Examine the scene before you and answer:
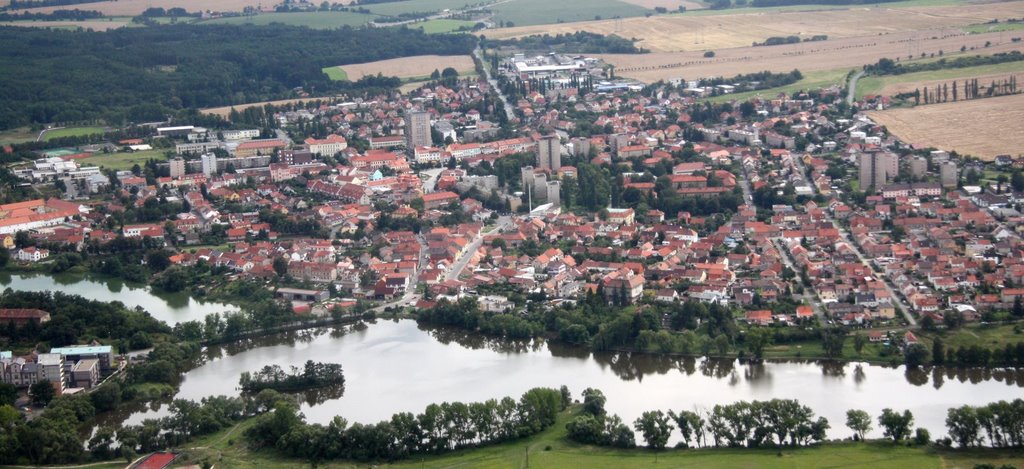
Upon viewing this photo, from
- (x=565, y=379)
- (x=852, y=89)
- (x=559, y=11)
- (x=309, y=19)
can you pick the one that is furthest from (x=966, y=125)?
(x=309, y=19)

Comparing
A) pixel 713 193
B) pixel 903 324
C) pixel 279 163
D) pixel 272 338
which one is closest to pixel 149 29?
pixel 279 163

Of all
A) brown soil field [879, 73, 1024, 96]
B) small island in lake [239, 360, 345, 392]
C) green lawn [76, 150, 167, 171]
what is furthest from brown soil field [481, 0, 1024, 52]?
small island in lake [239, 360, 345, 392]

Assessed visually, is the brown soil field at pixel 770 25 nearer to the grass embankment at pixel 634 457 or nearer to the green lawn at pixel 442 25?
the green lawn at pixel 442 25

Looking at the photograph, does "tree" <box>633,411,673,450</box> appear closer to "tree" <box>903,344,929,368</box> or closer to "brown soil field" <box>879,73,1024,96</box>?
"tree" <box>903,344,929,368</box>

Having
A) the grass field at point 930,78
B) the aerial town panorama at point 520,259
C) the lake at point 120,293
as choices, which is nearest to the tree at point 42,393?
the aerial town panorama at point 520,259

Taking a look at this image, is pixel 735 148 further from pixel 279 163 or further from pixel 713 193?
pixel 279 163
